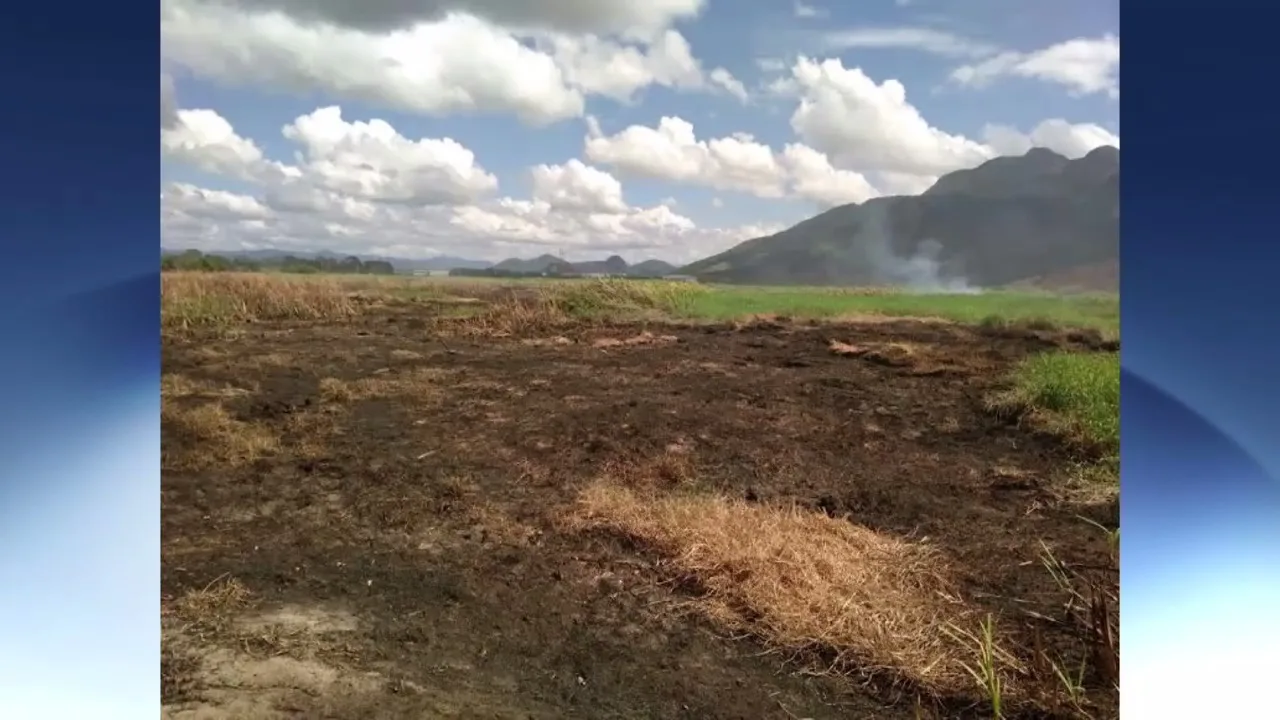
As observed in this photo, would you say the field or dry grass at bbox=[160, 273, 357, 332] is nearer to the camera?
the field

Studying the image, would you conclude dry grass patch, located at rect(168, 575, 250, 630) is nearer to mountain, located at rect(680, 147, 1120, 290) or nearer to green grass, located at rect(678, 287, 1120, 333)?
green grass, located at rect(678, 287, 1120, 333)

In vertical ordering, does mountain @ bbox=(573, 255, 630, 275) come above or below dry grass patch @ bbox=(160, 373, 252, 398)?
above

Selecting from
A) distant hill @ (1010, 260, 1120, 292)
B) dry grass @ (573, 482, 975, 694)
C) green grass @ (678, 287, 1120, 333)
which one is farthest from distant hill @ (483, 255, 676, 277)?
distant hill @ (1010, 260, 1120, 292)

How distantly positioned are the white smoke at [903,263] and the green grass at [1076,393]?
14.3 inches

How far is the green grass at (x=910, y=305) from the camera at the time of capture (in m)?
Answer: 2.71

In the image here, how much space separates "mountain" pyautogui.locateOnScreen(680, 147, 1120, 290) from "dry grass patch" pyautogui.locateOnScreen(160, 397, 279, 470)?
1684 mm

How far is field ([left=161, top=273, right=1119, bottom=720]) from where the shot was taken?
101 inches

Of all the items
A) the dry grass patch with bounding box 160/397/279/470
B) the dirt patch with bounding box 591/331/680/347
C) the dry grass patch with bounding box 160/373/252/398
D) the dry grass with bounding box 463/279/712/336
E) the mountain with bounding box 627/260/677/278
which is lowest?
the dry grass patch with bounding box 160/397/279/470

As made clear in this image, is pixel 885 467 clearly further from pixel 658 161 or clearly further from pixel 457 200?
pixel 457 200

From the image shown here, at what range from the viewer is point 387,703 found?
2.52 meters

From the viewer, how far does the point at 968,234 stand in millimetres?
2857

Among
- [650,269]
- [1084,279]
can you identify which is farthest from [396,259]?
[1084,279]
